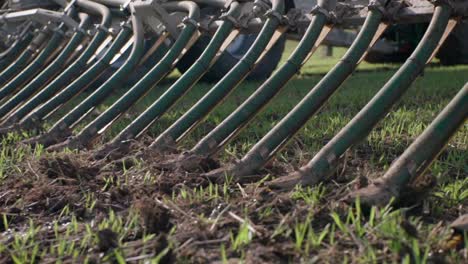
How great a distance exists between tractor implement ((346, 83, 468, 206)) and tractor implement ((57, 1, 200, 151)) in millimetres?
1483

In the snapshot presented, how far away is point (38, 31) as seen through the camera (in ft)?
16.9

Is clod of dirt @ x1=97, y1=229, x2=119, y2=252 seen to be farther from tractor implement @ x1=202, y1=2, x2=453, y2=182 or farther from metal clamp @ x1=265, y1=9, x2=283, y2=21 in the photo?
metal clamp @ x1=265, y1=9, x2=283, y2=21

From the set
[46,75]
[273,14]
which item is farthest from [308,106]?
[46,75]

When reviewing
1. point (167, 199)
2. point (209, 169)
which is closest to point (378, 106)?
point (209, 169)

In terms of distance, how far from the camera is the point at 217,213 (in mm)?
2232

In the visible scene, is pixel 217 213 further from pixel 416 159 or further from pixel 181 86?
pixel 181 86

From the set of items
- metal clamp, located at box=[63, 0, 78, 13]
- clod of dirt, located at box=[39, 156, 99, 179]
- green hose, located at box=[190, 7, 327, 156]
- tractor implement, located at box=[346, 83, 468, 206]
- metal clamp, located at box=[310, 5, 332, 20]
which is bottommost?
metal clamp, located at box=[63, 0, 78, 13]

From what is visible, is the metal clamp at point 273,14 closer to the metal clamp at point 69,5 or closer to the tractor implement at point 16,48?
the metal clamp at point 69,5

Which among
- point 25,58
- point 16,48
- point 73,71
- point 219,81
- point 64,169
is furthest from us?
point 16,48

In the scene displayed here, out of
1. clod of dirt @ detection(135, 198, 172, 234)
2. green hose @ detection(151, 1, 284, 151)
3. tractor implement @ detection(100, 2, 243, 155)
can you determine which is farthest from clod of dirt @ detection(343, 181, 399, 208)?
tractor implement @ detection(100, 2, 243, 155)

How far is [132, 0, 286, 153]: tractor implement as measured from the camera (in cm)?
318

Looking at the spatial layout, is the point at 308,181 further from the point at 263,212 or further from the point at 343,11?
the point at 343,11

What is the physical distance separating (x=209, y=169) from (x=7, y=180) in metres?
0.63

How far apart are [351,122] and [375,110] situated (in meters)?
0.09
